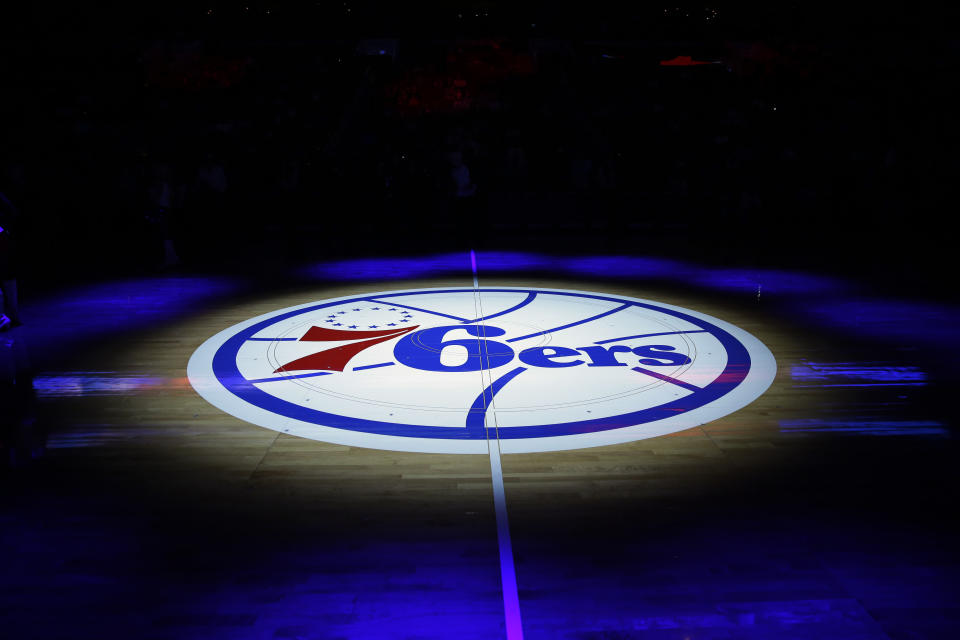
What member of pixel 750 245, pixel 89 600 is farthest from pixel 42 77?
pixel 89 600

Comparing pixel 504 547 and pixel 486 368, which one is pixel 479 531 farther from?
pixel 486 368

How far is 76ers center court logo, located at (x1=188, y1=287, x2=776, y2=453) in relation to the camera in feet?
13.3

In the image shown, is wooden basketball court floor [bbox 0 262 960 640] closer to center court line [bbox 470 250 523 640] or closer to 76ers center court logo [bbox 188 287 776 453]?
center court line [bbox 470 250 523 640]

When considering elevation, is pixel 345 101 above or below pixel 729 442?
above

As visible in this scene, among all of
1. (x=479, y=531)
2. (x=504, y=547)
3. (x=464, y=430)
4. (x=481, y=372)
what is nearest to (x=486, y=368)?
(x=481, y=372)

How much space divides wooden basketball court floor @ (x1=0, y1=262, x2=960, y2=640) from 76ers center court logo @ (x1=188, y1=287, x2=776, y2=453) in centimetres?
22

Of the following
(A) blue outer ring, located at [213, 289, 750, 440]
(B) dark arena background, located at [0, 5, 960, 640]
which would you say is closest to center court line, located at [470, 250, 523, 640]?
(B) dark arena background, located at [0, 5, 960, 640]

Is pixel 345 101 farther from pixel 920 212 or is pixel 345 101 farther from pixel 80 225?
pixel 920 212

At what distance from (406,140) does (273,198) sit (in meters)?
4.65

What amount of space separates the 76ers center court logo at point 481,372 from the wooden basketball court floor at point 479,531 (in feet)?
0.73

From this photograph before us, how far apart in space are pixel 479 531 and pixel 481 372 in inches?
84.3

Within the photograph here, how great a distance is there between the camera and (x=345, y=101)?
18250mm

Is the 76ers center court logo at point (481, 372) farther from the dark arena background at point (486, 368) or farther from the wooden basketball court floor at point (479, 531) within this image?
the wooden basketball court floor at point (479, 531)

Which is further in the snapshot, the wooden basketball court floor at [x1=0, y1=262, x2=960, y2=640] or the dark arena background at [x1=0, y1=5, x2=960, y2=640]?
the dark arena background at [x1=0, y1=5, x2=960, y2=640]
